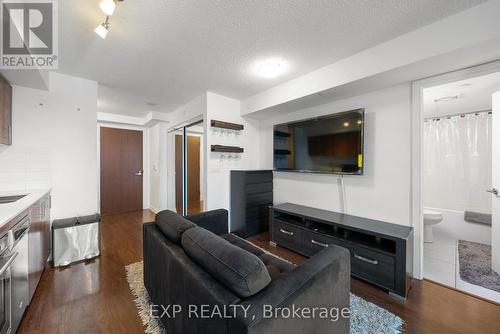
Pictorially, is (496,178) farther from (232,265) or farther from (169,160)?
(169,160)

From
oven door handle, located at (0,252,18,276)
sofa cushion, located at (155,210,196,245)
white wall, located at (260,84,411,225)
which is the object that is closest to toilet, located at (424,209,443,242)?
white wall, located at (260,84,411,225)

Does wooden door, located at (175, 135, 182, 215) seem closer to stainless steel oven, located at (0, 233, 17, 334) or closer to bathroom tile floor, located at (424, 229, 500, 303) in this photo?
stainless steel oven, located at (0, 233, 17, 334)

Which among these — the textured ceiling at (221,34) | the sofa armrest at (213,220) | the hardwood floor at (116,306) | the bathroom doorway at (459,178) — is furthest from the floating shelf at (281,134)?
the hardwood floor at (116,306)

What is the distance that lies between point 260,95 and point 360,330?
2985 mm

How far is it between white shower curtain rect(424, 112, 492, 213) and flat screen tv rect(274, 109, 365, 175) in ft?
→ 7.78

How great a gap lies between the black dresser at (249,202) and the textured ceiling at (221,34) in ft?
4.88

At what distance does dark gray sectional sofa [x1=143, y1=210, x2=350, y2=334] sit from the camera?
2.69 ft

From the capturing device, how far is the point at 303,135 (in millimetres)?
2967

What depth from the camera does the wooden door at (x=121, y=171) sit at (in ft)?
15.4

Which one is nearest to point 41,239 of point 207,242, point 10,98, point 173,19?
point 10,98

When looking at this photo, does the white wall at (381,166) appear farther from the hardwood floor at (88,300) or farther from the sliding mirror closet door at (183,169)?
the sliding mirror closet door at (183,169)
